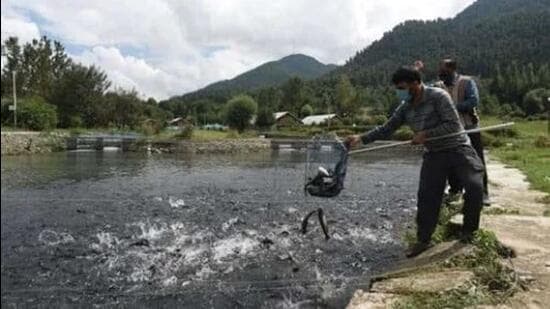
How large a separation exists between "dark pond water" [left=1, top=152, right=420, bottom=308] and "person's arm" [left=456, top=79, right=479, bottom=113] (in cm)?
241

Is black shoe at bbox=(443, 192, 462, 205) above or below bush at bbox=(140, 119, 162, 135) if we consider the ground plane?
above

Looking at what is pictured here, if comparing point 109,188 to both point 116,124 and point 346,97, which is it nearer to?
point 116,124

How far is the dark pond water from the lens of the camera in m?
6.92

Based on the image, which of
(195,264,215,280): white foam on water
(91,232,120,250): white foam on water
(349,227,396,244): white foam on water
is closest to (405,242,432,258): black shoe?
(349,227,396,244): white foam on water

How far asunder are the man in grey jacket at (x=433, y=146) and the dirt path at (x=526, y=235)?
68cm

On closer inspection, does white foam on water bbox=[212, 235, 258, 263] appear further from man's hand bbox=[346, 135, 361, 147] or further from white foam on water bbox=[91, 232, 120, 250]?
man's hand bbox=[346, 135, 361, 147]

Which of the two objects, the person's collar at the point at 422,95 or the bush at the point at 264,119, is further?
the bush at the point at 264,119

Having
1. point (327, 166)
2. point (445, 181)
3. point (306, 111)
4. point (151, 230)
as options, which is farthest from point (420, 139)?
point (306, 111)

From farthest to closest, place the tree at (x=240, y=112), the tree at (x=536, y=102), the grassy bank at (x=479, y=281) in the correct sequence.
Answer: the tree at (x=536, y=102), the tree at (x=240, y=112), the grassy bank at (x=479, y=281)

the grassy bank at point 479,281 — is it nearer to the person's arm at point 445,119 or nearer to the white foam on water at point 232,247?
the person's arm at point 445,119

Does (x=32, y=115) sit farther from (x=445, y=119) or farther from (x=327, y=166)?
(x=445, y=119)

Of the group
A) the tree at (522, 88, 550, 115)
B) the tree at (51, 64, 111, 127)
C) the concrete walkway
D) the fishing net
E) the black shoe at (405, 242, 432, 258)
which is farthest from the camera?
the tree at (522, 88, 550, 115)

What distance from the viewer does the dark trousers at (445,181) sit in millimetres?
6699

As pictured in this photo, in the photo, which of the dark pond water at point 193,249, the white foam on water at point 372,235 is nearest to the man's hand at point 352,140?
the dark pond water at point 193,249
